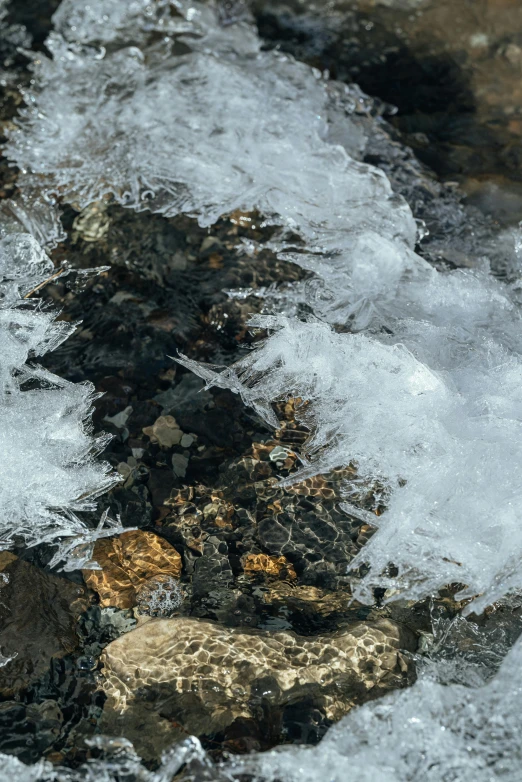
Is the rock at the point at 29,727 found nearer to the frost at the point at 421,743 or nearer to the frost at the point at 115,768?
the frost at the point at 115,768

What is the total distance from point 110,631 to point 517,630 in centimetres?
142

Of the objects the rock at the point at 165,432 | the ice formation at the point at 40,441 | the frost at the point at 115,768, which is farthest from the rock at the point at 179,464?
the frost at the point at 115,768

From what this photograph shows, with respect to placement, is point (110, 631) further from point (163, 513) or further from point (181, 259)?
point (181, 259)

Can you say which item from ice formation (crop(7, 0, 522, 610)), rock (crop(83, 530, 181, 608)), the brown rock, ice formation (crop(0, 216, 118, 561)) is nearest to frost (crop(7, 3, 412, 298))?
ice formation (crop(7, 0, 522, 610))

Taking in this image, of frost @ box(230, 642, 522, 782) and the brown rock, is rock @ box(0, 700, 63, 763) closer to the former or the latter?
frost @ box(230, 642, 522, 782)

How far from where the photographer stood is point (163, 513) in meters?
3.06

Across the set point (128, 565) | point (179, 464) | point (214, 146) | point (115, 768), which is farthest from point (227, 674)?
point (214, 146)

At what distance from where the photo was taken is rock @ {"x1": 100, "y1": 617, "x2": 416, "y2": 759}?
96.7 inches

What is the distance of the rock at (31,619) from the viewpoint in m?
2.59

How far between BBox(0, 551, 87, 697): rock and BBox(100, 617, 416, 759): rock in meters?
0.20

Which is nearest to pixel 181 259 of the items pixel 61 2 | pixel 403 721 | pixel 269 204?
pixel 269 204

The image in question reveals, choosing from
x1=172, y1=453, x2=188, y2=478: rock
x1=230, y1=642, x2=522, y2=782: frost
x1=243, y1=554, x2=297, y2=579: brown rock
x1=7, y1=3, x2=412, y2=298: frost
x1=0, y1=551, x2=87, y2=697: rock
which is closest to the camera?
x1=230, y1=642, x2=522, y2=782: frost

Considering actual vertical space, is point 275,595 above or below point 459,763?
below

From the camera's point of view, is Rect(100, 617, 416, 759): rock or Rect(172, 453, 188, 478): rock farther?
Rect(172, 453, 188, 478): rock
